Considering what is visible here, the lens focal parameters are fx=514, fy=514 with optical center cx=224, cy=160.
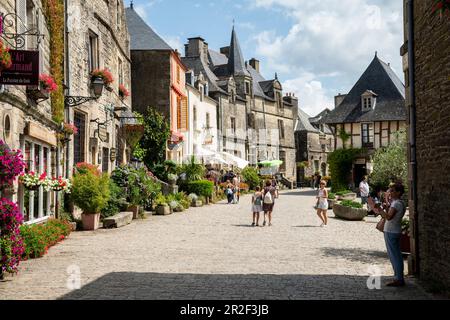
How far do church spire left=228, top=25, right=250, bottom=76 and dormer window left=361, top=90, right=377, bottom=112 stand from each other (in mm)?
12814

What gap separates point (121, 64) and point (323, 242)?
12.3 meters

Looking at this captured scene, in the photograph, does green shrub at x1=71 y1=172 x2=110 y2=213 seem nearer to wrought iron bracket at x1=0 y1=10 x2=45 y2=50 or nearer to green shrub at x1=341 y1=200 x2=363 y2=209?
wrought iron bracket at x1=0 y1=10 x2=45 y2=50

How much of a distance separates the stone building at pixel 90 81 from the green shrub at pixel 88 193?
0.81 metres

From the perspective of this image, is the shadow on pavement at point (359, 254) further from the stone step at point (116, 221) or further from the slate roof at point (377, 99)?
the slate roof at point (377, 99)

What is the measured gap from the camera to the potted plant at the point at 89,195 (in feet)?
41.9

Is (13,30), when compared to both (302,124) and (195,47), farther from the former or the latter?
(302,124)

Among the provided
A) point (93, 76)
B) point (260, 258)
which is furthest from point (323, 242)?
point (93, 76)

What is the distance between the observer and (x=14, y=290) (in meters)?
6.43

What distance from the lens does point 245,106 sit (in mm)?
45062

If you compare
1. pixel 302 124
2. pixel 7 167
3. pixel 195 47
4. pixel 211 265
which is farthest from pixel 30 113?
pixel 302 124

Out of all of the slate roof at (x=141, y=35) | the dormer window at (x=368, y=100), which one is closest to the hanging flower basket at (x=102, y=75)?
the slate roof at (x=141, y=35)

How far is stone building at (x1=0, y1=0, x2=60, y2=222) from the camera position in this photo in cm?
886

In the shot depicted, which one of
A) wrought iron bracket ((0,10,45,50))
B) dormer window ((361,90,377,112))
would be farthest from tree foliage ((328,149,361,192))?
wrought iron bracket ((0,10,45,50))

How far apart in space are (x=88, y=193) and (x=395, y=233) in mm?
8123
